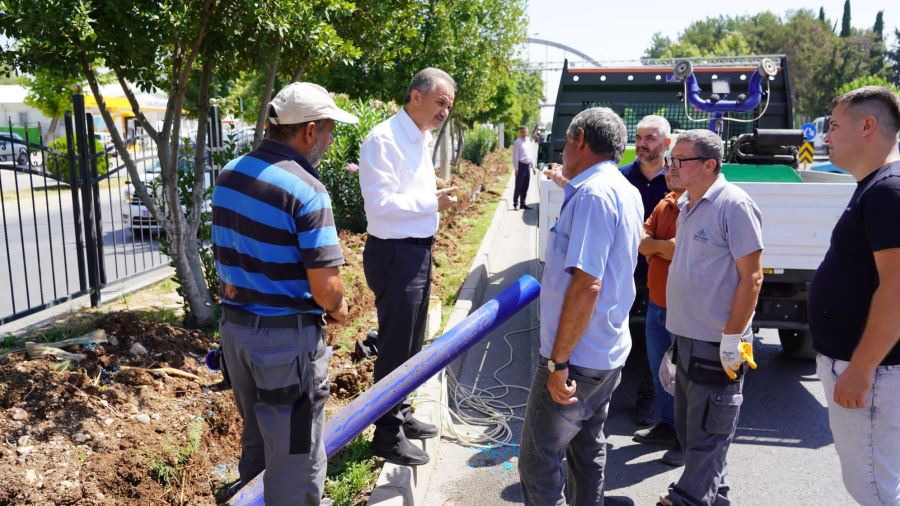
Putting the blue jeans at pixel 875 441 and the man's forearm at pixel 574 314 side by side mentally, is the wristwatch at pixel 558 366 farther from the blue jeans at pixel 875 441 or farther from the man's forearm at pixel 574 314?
the blue jeans at pixel 875 441

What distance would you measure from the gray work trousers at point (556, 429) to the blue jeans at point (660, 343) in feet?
5.22

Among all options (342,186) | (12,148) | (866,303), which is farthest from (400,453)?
(342,186)

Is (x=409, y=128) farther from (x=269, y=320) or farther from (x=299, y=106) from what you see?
(x=269, y=320)

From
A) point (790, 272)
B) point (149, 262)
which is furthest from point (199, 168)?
point (149, 262)

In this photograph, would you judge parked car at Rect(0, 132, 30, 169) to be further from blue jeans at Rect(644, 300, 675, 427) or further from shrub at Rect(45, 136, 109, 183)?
blue jeans at Rect(644, 300, 675, 427)

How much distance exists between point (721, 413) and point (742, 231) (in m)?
0.87

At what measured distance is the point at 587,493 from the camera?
10.8 ft

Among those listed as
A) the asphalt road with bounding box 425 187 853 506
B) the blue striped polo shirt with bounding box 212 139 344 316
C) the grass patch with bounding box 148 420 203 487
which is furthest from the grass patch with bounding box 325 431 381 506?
the blue striped polo shirt with bounding box 212 139 344 316

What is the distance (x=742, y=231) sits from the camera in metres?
3.39

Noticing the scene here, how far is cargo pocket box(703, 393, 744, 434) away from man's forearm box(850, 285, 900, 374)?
35.9 inches

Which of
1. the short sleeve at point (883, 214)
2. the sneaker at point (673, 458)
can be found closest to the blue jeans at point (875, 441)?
the short sleeve at point (883, 214)

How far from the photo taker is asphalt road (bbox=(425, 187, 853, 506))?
4.10m

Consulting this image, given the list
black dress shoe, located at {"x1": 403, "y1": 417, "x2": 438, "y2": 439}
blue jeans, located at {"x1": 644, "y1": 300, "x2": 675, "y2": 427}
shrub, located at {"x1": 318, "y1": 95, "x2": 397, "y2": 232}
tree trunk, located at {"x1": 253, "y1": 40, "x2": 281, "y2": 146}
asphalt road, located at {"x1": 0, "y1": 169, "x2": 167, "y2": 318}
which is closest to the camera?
black dress shoe, located at {"x1": 403, "y1": 417, "x2": 438, "y2": 439}

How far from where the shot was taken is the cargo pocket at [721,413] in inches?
136
